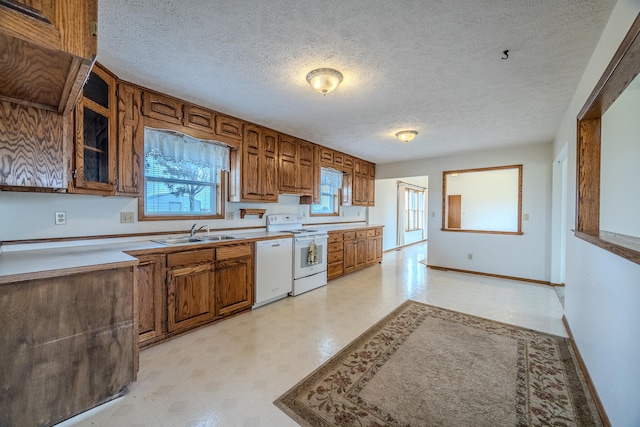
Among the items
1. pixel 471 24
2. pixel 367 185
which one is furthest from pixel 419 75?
pixel 367 185

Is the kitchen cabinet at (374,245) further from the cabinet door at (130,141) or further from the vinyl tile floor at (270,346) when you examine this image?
the cabinet door at (130,141)

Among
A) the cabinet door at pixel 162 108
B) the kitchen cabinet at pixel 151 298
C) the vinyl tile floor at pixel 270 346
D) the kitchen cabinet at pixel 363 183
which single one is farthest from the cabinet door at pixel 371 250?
the cabinet door at pixel 162 108

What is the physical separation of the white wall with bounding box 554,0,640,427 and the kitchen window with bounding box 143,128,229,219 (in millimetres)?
3466

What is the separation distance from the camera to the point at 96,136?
2156 millimetres

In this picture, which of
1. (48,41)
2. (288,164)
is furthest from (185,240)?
(48,41)

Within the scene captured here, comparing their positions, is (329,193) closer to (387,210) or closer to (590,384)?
(387,210)

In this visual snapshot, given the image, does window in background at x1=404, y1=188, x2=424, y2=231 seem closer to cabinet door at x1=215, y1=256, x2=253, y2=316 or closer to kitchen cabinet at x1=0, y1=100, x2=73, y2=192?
cabinet door at x1=215, y1=256, x2=253, y2=316

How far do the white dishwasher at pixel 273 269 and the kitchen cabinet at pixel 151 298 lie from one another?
106cm

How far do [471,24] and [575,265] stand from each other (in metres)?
2.35

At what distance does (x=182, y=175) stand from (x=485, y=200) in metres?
7.38

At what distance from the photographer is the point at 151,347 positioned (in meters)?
2.30

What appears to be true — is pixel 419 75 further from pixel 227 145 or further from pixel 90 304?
pixel 90 304

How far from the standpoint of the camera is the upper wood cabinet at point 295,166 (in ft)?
13.0

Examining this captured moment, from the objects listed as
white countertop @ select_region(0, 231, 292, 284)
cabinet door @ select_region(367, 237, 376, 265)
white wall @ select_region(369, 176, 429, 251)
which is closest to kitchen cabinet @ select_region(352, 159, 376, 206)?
white wall @ select_region(369, 176, 429, 251)
